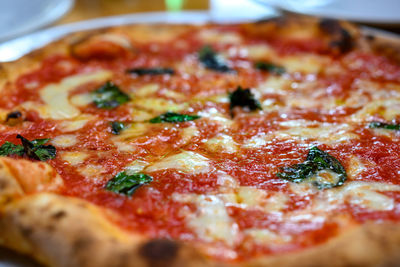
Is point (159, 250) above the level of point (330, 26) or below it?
below

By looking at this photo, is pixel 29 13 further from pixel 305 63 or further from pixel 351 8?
pixel 351 8

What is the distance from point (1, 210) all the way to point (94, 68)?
5.95 ft

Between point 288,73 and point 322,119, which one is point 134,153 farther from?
point 288,73

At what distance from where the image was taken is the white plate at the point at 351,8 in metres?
3.47

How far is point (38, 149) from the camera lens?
237cm

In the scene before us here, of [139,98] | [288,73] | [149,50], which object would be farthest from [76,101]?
[288,73]

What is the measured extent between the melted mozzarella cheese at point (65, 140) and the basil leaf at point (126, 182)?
0.47m

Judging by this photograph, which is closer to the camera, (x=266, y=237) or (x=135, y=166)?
(x=266, y=237)

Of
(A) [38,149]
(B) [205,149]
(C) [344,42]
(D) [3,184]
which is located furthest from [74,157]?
(C) [344,42]

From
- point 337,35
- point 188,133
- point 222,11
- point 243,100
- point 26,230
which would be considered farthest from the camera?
point 222,11

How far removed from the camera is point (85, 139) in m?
2.54

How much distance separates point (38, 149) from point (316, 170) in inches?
58.0

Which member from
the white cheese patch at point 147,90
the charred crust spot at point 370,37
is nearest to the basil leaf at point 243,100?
the white cheese patch at point 147,90

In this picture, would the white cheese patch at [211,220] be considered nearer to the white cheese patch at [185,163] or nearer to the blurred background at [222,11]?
the white cheese patch at [185,163]
